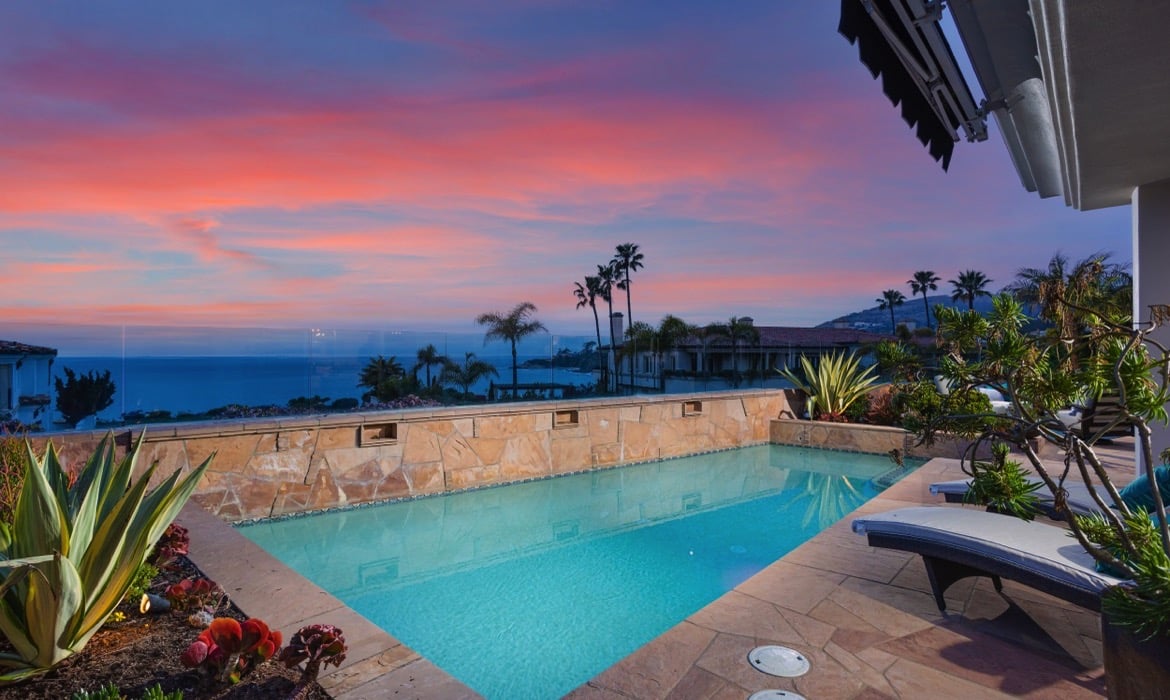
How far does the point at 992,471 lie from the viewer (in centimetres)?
189

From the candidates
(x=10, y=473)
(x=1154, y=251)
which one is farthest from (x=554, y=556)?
(x=1154, y=251)

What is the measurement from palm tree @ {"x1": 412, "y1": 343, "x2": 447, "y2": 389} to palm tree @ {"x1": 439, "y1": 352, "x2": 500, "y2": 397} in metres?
0.23

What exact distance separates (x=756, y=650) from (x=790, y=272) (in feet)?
69.3

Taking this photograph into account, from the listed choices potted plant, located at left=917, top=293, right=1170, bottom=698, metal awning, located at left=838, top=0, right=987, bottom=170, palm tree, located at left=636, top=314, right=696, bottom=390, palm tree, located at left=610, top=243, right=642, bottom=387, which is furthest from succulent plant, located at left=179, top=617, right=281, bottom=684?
palm tree, located at left=610, top=243, right=642, bottom=387

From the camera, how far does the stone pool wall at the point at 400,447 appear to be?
5703mm

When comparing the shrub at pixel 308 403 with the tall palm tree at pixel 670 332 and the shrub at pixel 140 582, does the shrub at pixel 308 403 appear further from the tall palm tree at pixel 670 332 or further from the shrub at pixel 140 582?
the tall palm tree at pixel 670 332

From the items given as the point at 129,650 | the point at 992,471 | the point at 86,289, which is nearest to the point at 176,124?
the point at 86,289

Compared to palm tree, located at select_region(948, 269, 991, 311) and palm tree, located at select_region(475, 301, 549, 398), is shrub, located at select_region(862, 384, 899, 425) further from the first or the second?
palm tree, located at select_region(948, 269, 991, 311)

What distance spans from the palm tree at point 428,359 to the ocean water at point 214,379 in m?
1.52

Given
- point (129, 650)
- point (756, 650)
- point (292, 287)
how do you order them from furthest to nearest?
point (292, 287) → point (756, 650) → point (129, 650)

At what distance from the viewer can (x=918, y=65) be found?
3.53 meters

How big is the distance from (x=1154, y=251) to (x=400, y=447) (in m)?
7.81

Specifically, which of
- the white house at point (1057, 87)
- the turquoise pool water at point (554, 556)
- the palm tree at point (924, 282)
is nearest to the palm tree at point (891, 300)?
the palm tree at point (924, 282)

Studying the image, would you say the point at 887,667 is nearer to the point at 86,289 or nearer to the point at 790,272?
the point at 86,289
